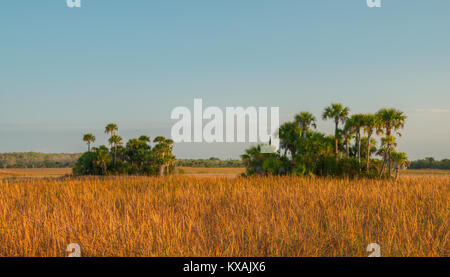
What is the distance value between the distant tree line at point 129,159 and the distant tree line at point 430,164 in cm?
7793

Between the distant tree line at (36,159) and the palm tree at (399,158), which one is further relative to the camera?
the distant tree line at (36,159)

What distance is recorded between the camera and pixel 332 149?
3772cm

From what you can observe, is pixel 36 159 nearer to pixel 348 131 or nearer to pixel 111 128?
pixel 111 128

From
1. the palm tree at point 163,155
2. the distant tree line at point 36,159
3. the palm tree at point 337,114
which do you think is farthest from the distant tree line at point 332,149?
the distant tree line at point 36,159

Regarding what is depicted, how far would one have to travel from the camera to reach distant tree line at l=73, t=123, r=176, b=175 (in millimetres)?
59406

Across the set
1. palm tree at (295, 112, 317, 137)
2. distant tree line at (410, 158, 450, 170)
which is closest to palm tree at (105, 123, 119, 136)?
palm tree at (295, 112, 317, 137)

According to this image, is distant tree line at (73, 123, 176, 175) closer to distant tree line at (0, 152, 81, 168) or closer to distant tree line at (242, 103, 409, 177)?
distant tree line at (242, 103, 409, 177)

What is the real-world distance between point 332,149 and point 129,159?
39.0 meters

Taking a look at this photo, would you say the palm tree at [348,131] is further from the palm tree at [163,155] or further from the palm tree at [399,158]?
the palm tree at [163,155]

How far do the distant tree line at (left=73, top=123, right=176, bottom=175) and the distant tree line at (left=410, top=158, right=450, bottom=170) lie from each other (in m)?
77.9

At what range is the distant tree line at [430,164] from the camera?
9588 cm

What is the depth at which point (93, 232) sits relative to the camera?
7.79m
